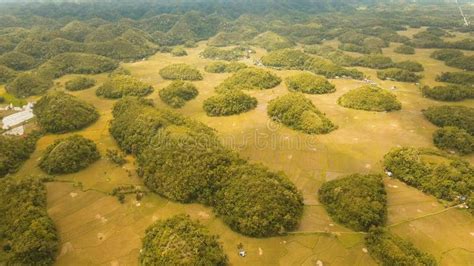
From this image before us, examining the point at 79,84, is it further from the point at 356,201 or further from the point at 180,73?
the point at 356,201

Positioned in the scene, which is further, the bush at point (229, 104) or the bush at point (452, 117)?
the bush at point (229, 104)

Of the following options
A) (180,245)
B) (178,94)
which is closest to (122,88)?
(178,94)

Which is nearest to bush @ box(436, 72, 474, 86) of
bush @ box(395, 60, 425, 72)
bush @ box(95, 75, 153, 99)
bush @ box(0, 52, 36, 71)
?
bush @ box(395, 60, 425, 72)

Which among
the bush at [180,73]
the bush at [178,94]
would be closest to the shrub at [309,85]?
the bush at [178,94]

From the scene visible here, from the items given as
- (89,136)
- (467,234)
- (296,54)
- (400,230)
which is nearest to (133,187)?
(89,136)

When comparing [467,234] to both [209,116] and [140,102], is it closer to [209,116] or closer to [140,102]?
[209,116]

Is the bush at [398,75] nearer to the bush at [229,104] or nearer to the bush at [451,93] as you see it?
the bush at [451,93]
